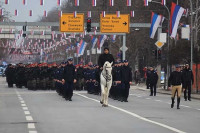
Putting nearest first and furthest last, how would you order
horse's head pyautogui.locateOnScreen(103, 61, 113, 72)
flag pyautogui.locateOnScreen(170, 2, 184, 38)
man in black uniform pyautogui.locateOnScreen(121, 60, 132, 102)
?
horse's head pyautogui.locateOnScreen(103, 61, 113, 72) → man in black uniform pyautogui.locateOnScreen(121, 60, 132, 102) → flag pyautogui.locateOnScreen(170, 2, 184, 38)

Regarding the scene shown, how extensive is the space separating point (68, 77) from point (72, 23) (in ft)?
98.2

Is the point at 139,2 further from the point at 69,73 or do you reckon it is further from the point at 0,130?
the point at 0,130

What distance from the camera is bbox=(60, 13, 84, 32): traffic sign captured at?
187 feet

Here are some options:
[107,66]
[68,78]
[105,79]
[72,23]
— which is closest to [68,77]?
[68,78]

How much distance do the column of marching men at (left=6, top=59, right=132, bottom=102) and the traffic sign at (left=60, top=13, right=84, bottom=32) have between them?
867 centimetres

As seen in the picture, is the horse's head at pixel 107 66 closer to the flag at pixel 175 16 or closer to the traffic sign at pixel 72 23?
the flag at pixel 175 16

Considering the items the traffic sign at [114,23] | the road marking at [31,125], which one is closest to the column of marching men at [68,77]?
the road marking at [31,125]

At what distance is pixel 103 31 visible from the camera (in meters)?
56.7

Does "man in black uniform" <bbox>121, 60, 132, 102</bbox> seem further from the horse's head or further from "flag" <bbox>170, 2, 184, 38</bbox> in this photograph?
"flag" <bbox>170, 2, 184, 38</bbox>

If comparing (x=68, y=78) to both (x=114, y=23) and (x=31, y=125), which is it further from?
(x=114, y=23)

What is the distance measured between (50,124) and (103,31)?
137 ft

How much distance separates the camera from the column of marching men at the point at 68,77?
27.3 m

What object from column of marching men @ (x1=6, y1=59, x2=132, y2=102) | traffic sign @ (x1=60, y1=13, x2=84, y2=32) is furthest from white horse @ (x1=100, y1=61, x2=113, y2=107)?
traffic sign @ (x1=60, y1=13, x2=84, y2=32)

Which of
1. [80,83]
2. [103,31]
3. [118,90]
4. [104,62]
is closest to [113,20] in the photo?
[103,31]
